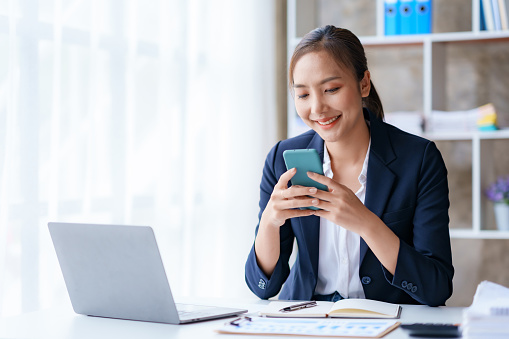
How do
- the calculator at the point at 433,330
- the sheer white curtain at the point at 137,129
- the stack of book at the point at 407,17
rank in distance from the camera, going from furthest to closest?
1. the stack of book at the point at 407,17
2. the sheer white curtain at the point at 137,129
3. the calculator at the point at 433,330

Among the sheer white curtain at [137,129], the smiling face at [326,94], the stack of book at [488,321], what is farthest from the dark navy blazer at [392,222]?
the sheer white curtain at [137,129]

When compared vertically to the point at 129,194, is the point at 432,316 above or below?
below

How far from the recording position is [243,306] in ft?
5.15

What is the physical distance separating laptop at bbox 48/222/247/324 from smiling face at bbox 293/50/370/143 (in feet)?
1.87

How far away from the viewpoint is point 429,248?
5.35 ft

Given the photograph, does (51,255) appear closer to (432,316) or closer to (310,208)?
(310,208)

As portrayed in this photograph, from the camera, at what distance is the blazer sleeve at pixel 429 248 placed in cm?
155

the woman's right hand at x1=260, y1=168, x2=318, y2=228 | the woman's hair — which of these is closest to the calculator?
the woman's right hand at x1=260, y1=168, x2=318, y2=228

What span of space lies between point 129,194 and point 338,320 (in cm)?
119

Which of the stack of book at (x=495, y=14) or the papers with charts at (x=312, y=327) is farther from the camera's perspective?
the stack of book at (x=495, y=14)

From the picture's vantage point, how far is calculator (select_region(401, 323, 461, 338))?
117 centimetres

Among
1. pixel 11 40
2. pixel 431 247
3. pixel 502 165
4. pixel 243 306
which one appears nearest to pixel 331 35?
pixel 431 247

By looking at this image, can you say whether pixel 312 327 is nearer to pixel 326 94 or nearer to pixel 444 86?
pixel 326 94

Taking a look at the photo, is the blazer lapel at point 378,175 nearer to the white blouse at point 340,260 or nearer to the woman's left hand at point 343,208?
the white blouse at point 340,260
